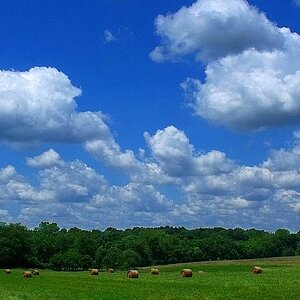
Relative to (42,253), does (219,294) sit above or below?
below

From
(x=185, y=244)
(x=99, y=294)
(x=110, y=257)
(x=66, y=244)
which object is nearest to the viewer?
(x=99, y=294)

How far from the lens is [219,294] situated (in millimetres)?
33875

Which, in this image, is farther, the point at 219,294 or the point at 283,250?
the point at 283,250

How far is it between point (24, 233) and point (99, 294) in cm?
10796

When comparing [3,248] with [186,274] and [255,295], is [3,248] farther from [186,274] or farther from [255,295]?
[255,295]

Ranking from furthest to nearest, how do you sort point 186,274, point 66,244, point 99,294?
point 66,244, point 186,274, point 99,294

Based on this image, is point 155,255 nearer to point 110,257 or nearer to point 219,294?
point 110,257

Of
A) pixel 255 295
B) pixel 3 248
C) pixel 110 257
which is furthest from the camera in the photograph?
pixel 110 257

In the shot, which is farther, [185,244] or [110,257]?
[185,244]

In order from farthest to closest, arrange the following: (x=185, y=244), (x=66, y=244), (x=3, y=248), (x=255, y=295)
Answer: (x=185, y=244) → (x=66, y=244) → (x=3, y=248) → (x=255, y=295)

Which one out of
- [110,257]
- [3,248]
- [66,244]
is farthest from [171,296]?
[66,244]

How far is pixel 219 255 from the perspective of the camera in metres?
176

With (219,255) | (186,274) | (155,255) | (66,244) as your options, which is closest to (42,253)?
(66,244)

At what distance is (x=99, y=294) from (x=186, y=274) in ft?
74.2
